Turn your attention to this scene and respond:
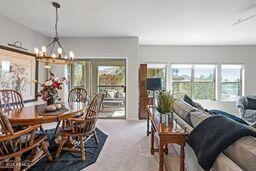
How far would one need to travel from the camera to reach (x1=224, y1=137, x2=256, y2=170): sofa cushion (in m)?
1.32

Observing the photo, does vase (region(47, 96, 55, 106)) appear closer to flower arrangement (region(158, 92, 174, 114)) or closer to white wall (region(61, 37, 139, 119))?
flower arrangement (region(158, 92, 174, 114))

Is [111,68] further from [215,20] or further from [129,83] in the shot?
[215,20]

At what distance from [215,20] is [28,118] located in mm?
4270

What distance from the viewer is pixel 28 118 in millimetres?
2746

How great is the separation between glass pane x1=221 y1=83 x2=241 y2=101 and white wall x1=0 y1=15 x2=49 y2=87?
252 inches

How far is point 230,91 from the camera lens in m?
7.68

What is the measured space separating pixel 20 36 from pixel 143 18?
3.15 m

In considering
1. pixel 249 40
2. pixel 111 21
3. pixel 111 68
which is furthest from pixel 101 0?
pixel 249 40

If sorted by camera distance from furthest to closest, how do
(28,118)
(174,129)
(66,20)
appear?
(66,20)
(28,118)
(174,129)

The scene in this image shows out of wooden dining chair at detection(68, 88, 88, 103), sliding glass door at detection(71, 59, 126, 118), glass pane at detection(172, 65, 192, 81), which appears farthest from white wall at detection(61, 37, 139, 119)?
glass pane at detection(172, 65, 192, 81)

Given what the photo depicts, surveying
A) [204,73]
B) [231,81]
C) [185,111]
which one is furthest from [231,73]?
[185,111]

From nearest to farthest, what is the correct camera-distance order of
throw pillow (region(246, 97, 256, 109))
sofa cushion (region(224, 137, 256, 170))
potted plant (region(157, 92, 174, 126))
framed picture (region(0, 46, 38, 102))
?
sofa cushion (region(224, 137, 256, 170)), potted plant (region(157, 92, 174, 126)), framed picture (region(0, 46, 38, 102)), throw pillow (region(246, 97, 256, 109))

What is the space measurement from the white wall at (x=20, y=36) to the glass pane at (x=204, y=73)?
5.45 m

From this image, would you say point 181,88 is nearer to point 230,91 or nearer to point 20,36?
point 230,91
